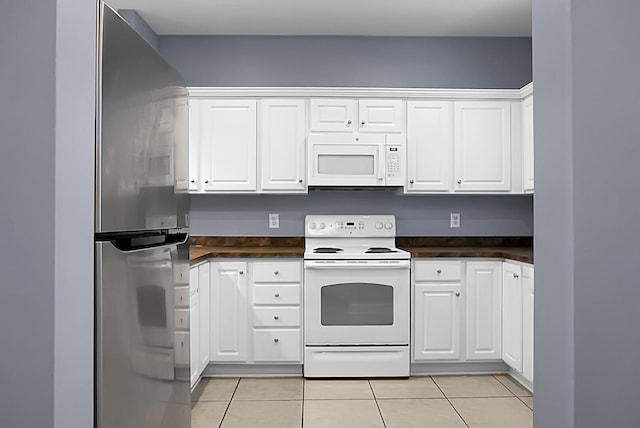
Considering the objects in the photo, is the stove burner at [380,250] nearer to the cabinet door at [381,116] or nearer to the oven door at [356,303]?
the oven door at [356,303]

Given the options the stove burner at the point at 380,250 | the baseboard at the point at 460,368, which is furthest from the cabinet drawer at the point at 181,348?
the baseboard at the point at 460,368

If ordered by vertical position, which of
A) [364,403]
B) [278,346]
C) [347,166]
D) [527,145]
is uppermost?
[527,145]

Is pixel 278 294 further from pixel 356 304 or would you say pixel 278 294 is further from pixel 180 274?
pixel 180 274

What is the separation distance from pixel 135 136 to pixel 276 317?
245 cm

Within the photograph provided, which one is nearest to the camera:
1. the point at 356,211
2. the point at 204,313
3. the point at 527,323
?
the point at 527,323

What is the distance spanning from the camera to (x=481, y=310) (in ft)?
12.4

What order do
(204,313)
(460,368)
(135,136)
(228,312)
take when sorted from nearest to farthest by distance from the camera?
1. (135,136)
2. (204,313)
3. (228,312)
4. (460,368)

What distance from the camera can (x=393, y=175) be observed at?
396 cm
